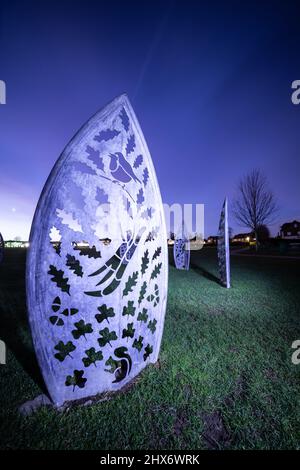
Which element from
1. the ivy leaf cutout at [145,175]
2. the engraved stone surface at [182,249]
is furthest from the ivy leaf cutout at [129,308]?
the engraved stone surface at [182,249]

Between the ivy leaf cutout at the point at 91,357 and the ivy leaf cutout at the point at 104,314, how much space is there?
11.1 inches

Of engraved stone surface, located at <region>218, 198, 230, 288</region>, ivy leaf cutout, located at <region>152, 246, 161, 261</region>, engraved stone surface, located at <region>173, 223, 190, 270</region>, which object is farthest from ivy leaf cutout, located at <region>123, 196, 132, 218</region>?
engraved stone surface, located at <region>173, 223, 190, 270</region>

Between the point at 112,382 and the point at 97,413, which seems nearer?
the point at 97,413

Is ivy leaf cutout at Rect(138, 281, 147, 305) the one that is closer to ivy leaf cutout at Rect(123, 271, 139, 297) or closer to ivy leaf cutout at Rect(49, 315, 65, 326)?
ivy leaf cutout at Rect(123, 271, 139, 297)

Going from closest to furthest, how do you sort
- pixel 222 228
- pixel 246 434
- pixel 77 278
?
pixel 246 434
pixel 77 278
pixel 222 228

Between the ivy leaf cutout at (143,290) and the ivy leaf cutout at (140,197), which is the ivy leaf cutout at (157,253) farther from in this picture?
the ivy leaf cutout at (140,197)

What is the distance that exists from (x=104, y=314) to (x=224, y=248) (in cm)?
634

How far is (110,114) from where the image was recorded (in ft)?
7.75

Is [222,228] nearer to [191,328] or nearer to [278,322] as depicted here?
[278,322]

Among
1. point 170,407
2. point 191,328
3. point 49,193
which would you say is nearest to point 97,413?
point 170,407

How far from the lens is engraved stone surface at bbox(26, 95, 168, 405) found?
6.69 ft

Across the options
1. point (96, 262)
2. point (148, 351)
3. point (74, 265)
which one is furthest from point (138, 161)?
point (148, 351)

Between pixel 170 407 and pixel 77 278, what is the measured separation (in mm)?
1505

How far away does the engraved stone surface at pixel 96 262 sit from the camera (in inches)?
80.3
